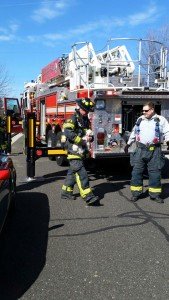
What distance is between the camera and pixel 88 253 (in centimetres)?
482

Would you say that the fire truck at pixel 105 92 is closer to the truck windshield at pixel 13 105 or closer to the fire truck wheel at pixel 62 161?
the fire truck wheel at pixel 62 161

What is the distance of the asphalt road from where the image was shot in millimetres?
3939

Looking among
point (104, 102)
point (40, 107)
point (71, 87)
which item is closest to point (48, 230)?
point (104, 102)

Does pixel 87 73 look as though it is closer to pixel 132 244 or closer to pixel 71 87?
pixel 71 87

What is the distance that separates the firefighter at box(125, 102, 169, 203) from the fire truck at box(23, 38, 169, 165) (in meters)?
1.62

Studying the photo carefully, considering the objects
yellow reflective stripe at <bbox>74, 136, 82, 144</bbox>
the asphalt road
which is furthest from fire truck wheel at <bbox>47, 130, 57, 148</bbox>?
yellow reflective stripe at <bbox>74, 136, 82, 144</bbox>

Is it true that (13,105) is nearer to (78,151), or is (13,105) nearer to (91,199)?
(78,151)

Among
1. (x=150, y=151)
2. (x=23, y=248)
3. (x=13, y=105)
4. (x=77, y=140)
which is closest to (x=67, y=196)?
(x=77, y=140)

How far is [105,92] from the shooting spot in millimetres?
8820

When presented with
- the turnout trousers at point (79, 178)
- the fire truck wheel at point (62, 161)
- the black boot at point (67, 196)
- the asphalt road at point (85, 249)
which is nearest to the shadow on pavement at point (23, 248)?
the asphalt road at point (85, 249)

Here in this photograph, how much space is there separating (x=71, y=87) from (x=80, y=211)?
5225 mm

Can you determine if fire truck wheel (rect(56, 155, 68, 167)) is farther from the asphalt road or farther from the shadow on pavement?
the shadow on pavement

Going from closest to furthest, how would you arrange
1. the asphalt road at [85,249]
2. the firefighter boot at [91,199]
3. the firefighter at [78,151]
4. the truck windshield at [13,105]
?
the asphalt road at [85,249] < the firefighter boot at [91,199] < the firefighter at [78,151] < the truck windshield at [13,105]

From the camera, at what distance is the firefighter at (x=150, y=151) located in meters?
7.39
